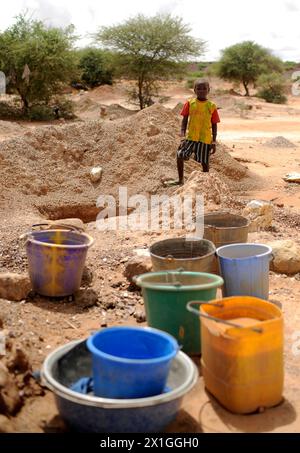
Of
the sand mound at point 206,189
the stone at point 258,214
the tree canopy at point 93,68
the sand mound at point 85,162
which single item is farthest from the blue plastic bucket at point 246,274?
the tree canopy at point 93,68

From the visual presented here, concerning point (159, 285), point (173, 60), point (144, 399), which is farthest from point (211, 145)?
point (173, 60)

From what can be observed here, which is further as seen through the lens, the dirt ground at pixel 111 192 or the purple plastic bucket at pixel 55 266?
Result: the purple plastic bucket at pixel 55 266

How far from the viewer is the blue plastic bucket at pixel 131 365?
2270 mm

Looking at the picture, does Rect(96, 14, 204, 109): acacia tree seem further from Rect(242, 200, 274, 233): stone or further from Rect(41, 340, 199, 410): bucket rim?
Rect(41, 340, 199, 410): bucket rim

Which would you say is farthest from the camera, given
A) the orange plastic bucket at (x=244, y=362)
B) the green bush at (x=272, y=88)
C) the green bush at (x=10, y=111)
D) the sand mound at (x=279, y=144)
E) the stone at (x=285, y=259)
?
the green bush at (x=272, y=88)

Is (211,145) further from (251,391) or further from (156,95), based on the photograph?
(156,95)

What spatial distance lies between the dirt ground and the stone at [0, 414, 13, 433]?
3 cm

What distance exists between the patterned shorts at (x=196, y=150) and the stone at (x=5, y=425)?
4933 millimetres

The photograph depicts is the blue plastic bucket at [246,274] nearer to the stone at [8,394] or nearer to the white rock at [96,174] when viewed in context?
the stone at [8,394]

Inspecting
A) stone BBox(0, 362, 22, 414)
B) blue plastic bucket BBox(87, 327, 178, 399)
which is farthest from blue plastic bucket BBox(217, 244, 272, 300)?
stone BBox(0, 362, 22, 414)

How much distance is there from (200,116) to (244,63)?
85.2 feet

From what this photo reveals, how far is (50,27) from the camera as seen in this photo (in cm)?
1853

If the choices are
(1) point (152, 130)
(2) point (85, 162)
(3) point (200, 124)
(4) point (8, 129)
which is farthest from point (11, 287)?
(4) point (8, 129)

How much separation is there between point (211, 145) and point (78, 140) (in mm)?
2479
